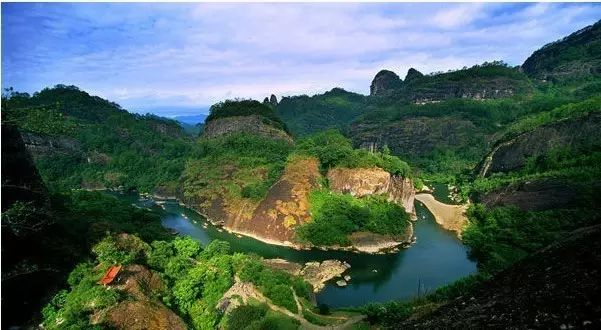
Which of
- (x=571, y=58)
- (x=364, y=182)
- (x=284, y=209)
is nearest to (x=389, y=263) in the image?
(x=284, y=209)

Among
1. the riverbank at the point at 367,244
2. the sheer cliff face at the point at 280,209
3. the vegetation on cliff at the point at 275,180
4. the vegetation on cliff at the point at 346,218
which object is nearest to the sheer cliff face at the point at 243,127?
the vegetation on cliff at the point at 275,180

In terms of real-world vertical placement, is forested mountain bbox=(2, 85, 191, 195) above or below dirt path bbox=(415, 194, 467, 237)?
above

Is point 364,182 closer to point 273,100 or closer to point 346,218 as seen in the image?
point 346,218

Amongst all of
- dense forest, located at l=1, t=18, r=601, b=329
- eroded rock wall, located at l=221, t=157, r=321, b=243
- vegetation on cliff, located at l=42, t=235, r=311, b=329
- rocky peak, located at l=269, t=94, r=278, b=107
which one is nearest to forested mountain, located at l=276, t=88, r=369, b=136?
rocky peak, located at l=269, t=94, r=278, b=107

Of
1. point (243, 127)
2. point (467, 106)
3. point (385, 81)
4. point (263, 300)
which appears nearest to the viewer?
point (263, 300)

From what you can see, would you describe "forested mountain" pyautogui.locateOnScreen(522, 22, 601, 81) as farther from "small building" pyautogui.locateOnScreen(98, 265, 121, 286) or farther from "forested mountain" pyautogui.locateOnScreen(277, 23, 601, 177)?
"small building" pyautogui.locateOnScreen(98, 265, 121, 286)
